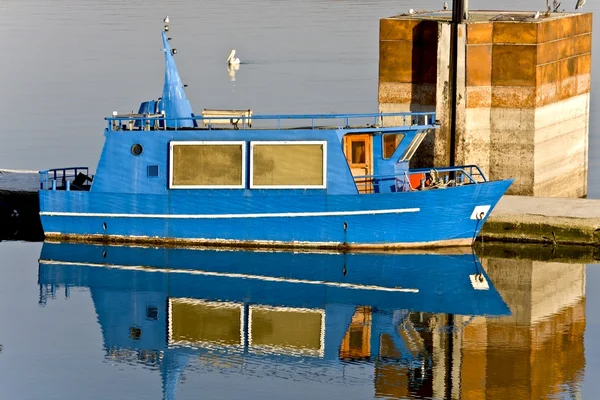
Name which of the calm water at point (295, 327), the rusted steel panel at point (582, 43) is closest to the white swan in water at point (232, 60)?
the calm water at point (295, 327)

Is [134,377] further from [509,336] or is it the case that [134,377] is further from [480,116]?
[480,116]

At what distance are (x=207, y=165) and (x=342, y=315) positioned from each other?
532cm

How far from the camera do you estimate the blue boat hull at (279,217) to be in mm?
28844

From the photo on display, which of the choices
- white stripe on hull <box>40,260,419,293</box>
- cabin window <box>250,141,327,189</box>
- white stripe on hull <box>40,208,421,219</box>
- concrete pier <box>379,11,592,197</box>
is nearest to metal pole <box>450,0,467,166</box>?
concrete pier <box>379,11,592,197</box>

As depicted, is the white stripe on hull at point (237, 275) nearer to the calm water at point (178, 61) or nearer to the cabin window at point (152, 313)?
the cabin window at point (152, 313)

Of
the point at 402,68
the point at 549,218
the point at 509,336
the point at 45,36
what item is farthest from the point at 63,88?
the point at 509,336

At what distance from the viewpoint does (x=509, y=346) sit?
2361 centimetres

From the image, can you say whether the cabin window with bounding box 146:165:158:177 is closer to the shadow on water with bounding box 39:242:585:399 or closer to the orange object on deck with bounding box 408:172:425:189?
the shadow on water with bounding box 39:242:585:399

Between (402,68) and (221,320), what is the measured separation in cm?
1018

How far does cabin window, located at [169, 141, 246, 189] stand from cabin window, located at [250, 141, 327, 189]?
291mm

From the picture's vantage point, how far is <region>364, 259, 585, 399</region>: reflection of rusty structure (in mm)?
21281

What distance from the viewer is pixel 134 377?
21922mm

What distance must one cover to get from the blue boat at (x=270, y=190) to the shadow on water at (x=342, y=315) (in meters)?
0.44

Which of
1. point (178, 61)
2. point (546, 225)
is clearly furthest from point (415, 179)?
point (178, 61)
